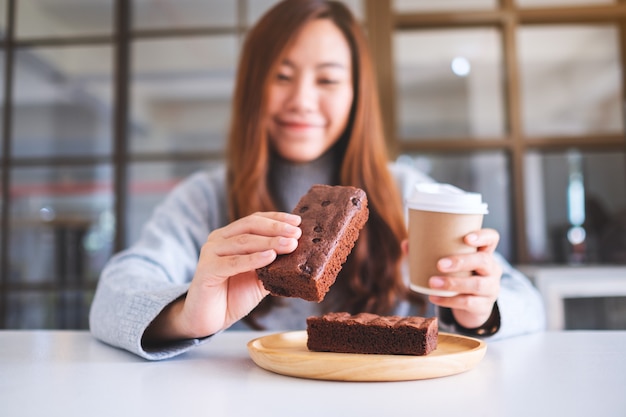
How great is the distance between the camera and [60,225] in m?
2.90

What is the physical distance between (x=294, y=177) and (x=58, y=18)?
2070 mm

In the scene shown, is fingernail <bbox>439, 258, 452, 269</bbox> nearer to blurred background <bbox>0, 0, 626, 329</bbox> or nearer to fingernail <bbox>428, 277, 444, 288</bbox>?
fingernail <bbox>428, 277, 444, 288</bbox>

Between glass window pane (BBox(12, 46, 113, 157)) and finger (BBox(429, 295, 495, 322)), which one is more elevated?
glass window pane (BBox(12, 46, 113, 157))

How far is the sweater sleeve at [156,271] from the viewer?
921 millimetres

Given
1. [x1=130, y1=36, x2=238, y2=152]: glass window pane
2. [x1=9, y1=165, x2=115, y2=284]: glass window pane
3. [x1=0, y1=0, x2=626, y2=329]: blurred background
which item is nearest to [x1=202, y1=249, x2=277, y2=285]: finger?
[x1=0, y1=0, x2=626, y2=329]: blurred background

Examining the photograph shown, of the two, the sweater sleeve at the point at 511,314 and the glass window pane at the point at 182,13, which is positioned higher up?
the glass window pane at the point at 182,13

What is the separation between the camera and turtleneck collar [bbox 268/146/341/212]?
1.65 m

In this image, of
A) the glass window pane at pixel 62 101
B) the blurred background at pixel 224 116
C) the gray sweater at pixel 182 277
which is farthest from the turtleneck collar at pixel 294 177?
the glass window pane at pixel 62 101

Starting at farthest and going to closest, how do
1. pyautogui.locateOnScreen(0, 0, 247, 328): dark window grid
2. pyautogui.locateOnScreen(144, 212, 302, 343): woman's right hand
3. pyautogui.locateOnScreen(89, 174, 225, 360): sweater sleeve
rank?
pyautogui.locateOnScreen(0, 0, 247, 328): dark window grid, pyautogui.locateOnScreen(89, 174, 225, 360): sweater sleeve, pyautogui.locateOnScreen(144, 212, 302, 343): woman's right hand

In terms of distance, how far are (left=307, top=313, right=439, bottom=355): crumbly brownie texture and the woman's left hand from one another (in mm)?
143

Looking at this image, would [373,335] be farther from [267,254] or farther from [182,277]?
[182,277]

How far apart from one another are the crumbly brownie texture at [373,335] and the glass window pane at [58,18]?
8.54 feet

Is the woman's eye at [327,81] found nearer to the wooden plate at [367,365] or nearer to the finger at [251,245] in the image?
the finger at [251,245]

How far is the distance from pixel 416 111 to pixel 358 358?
7.13 feet
